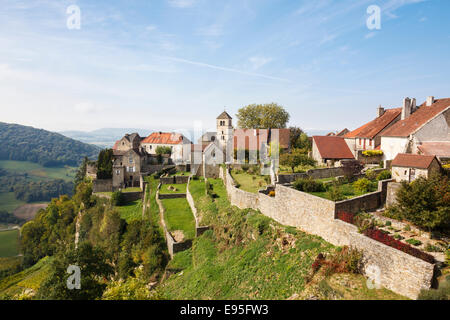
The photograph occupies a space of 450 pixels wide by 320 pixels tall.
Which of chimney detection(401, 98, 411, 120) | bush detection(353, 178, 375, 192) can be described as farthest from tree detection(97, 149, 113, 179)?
chimney detection(401, 98, 411, 120)

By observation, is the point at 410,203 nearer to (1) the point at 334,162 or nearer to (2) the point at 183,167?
(1) the point at 334,162

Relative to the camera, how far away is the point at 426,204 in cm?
1198

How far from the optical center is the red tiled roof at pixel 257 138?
44844 millimetres

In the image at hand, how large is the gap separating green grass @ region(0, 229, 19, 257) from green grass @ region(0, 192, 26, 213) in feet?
73.8

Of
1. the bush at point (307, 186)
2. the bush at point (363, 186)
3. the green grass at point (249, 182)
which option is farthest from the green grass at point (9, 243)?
the bush at point (363, 186)

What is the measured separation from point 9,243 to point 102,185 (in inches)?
2079

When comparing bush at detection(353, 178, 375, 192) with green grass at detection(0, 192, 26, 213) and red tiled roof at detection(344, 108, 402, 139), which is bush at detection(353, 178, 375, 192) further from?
green grass at detection(0, 192, 26, 213)

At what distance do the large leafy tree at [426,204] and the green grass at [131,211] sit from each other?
2713cm

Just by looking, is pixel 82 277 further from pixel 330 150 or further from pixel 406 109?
pixel 406 109

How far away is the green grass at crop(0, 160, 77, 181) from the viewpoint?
132 meters

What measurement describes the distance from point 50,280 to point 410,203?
22.3 meters

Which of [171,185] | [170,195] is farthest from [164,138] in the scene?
[170,195]

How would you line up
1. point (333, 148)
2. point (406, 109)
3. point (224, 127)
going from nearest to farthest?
point (406, 109) → point (333, 148) → point (224, 127)
